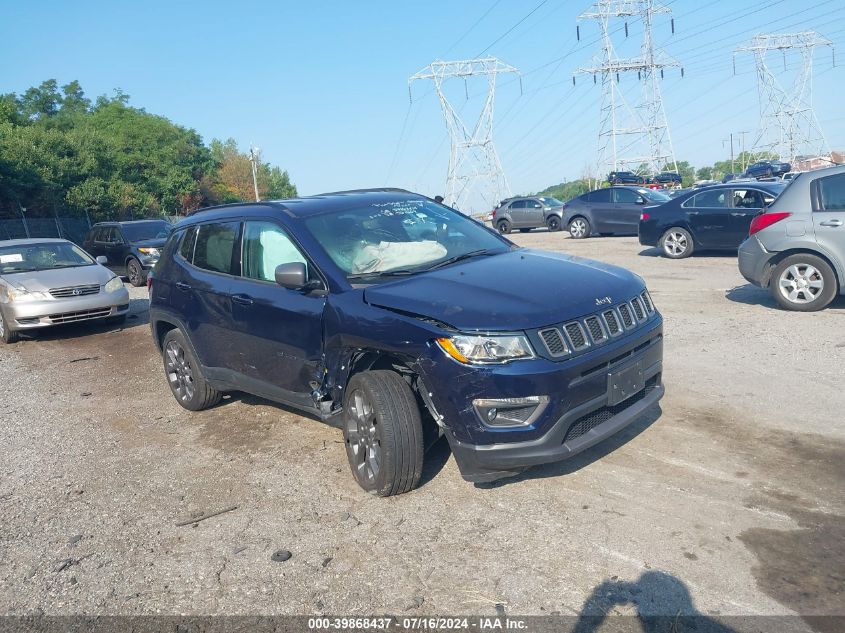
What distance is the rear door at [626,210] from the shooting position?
20.7 meters

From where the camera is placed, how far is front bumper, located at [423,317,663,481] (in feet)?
12.3

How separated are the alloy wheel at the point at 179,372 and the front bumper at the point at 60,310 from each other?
17.1ft

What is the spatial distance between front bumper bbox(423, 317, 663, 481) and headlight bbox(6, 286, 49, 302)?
9.08 m

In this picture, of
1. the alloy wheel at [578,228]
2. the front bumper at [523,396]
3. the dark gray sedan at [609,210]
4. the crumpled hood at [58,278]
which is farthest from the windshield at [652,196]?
the front bumper at [523,396]

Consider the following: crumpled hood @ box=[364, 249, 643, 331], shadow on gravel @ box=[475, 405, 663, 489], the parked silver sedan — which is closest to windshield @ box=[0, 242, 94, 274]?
the parked silver sedan

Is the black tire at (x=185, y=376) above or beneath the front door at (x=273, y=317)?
beneath

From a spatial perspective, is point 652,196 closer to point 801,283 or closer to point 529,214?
point 529,214

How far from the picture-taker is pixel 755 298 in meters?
9.84

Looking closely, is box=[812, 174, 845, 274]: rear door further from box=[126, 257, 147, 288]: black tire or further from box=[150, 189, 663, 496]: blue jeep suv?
box=[126, 257, 147, 288]: black tire

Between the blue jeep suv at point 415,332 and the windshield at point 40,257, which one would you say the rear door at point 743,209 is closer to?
the blue jeep suv at point 415,332

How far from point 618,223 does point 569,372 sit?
18212 millimetres

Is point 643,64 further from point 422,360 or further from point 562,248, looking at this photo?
point 422,360

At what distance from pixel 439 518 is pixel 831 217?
666 cm

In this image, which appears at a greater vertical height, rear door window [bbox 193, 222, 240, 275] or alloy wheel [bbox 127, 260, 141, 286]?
rear door window [bbox 193, 222, 240, 275]
